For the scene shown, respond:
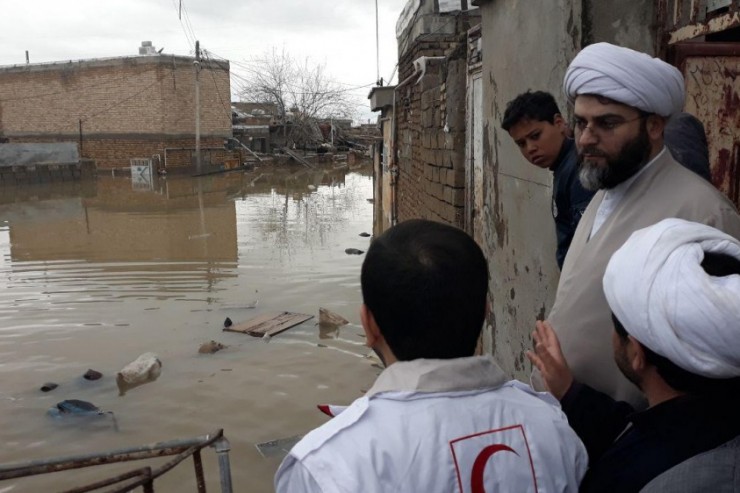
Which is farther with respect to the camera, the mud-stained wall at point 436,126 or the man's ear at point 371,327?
the mud-stained wall at point 436,126

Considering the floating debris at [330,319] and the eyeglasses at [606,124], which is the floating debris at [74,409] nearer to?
the floating debris at [330,319]

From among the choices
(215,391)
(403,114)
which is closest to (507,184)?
(215,391)

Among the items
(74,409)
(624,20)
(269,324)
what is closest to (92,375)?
(74,409)

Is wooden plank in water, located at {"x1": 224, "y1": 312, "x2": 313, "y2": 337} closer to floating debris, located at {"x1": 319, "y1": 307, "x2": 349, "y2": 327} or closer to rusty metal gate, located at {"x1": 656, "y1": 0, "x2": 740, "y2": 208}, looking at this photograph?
floating debris, located at {"x1": 319, "y1": 307, "x2": 349, "y2": 327}

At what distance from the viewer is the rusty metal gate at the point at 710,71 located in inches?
94.2

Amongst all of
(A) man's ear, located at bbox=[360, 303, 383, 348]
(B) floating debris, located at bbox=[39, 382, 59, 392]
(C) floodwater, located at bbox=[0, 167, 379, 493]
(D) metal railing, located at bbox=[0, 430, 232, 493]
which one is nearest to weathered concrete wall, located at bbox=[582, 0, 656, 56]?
(A) man's ear, located at bbox=[360, 303, 383, 348]

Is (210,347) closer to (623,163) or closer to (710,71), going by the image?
(710,71)

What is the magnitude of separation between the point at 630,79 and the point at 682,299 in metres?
0.89

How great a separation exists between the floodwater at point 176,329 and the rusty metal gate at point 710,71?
143 inches

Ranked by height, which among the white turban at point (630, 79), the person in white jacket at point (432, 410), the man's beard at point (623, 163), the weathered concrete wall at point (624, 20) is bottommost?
the person in white jacket at point (432, 410)

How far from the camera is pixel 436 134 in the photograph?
6.50m

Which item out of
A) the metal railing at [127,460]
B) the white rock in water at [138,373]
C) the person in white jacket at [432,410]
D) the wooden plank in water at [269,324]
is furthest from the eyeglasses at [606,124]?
the wooden plank in water at [269,324]

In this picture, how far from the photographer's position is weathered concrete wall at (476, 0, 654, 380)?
8.74 feet

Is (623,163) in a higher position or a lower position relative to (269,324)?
higher
